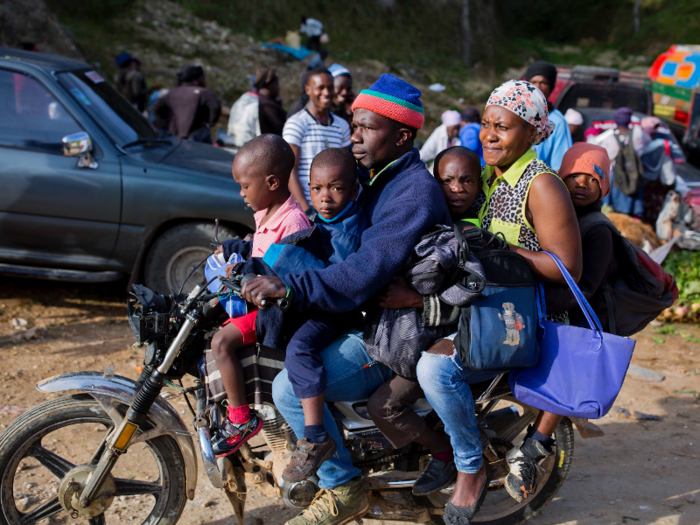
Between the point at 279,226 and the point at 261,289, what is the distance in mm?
522

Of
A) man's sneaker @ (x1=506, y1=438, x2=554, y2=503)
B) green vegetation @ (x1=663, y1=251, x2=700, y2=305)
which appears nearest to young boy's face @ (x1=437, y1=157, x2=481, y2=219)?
man's sneaker @ (x1=506, y1=438, x2=554, y2=503)

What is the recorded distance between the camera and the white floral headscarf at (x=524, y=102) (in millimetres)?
2496

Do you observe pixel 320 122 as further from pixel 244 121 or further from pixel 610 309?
pixel 610 309

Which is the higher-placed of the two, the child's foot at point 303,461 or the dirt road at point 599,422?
the child's foot at point 303,461

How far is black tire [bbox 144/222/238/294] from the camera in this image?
5.11 m

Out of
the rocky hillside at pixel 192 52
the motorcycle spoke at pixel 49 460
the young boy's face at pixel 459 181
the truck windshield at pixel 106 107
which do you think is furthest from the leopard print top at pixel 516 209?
the rocky hillside at pixel 192 52

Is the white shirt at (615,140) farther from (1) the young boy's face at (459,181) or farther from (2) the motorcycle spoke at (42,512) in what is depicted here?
(2) the motorcycle spoke at (42,512)

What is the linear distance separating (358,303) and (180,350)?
31.9 inches

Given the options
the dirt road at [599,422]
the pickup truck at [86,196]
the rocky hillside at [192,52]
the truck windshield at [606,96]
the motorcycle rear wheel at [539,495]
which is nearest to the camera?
the motorcycle rear wheel at [539,495]

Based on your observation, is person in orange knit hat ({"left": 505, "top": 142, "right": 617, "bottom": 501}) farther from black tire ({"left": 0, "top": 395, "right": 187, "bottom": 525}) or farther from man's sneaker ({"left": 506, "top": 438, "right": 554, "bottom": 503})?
black tire ({"left": 0, "top": 395, "right": 187, "bottom": 525})

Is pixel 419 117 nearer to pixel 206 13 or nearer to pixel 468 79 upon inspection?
pixel 206 13

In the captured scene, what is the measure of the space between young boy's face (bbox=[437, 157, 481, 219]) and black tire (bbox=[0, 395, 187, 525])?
1665 mm

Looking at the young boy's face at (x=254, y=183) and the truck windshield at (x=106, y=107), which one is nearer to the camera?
the young boy's face at (x=254, y=183)

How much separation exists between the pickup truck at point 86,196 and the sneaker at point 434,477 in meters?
2.94
